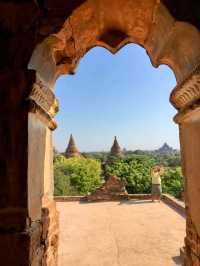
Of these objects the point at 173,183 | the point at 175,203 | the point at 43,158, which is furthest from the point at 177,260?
the point at 173,183

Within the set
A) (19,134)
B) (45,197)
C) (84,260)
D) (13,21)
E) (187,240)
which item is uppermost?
(13,21)

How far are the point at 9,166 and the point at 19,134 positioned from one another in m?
0.23

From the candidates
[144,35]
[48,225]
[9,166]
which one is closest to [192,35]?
[144,35]

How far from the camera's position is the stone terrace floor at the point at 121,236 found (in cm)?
518

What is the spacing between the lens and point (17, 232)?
183cm

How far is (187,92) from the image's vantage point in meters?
2.17

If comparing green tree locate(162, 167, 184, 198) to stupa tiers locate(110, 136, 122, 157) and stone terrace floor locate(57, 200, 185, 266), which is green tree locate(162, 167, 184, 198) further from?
stupa tiers locate(110, 136, 122, 157)

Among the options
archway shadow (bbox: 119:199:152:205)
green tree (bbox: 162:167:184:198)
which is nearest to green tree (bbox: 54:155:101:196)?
green tree (bbox: 162:167:184:198)

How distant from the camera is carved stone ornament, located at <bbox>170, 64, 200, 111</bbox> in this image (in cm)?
191

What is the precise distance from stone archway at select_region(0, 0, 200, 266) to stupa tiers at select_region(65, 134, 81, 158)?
145ft

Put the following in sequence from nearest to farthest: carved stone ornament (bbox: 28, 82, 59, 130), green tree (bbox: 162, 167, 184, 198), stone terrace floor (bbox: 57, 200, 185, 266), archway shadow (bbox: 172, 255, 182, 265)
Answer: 1. carved stone ornament (bbox: 28, 82, 59, 130)
2. archway shadow (bbox: 172, 255, 182, 265)
3. stone terrace floor (bbox: 57, 200, 185, 266)
4. green tree (bbox: 162, 167, 184, 198)

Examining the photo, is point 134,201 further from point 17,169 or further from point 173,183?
point 17,169

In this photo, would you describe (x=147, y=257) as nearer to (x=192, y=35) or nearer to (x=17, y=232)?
(x=17, y=232)

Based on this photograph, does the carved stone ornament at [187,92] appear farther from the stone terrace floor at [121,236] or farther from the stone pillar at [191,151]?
the stone terrace floor at [121,236]
